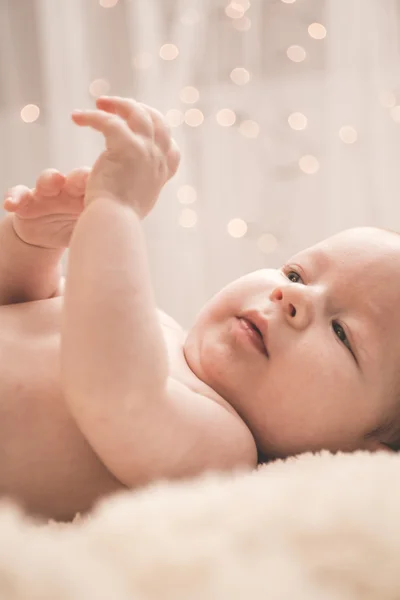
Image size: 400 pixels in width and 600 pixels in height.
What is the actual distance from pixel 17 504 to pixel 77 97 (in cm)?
124

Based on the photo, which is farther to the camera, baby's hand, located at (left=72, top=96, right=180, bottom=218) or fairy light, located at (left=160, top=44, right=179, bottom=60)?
fairy light, located at (left=160, top=44, right=179, bottom=60)

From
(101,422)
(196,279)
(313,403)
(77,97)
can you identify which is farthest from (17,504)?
(77,97)

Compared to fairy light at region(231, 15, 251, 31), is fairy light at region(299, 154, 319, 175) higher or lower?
lower

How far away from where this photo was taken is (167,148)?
0.90 meters

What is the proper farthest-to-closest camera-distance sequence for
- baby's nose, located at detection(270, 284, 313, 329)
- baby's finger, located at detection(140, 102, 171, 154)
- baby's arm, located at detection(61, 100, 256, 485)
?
baby's nose, located at detection(270, 284, 313, 329), baby's finger, located at detection(140, 102, 171, 154), baby's arm, located at detection(61, 100, 256, 485)

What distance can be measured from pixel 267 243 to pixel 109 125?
980mm

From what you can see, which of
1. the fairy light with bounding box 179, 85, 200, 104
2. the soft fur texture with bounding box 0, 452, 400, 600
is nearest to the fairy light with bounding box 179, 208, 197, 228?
the fairy light with bounding box 179, 85, 200, 104

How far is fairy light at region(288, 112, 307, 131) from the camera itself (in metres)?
1.79

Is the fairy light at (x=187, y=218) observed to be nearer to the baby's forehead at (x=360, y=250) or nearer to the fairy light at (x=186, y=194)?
the fairy light at (x=186, y=194)

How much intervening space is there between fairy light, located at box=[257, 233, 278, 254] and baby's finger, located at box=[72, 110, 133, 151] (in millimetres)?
954

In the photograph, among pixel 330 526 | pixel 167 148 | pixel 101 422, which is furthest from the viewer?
pixel 167 148

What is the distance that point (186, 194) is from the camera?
1.79 meters

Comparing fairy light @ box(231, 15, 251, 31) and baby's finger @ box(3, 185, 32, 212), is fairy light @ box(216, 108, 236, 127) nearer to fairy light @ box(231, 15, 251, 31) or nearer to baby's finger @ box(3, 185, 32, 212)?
fairy light @ box(231, 15, 251, 31)

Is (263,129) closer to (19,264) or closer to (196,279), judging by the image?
(196,279)
